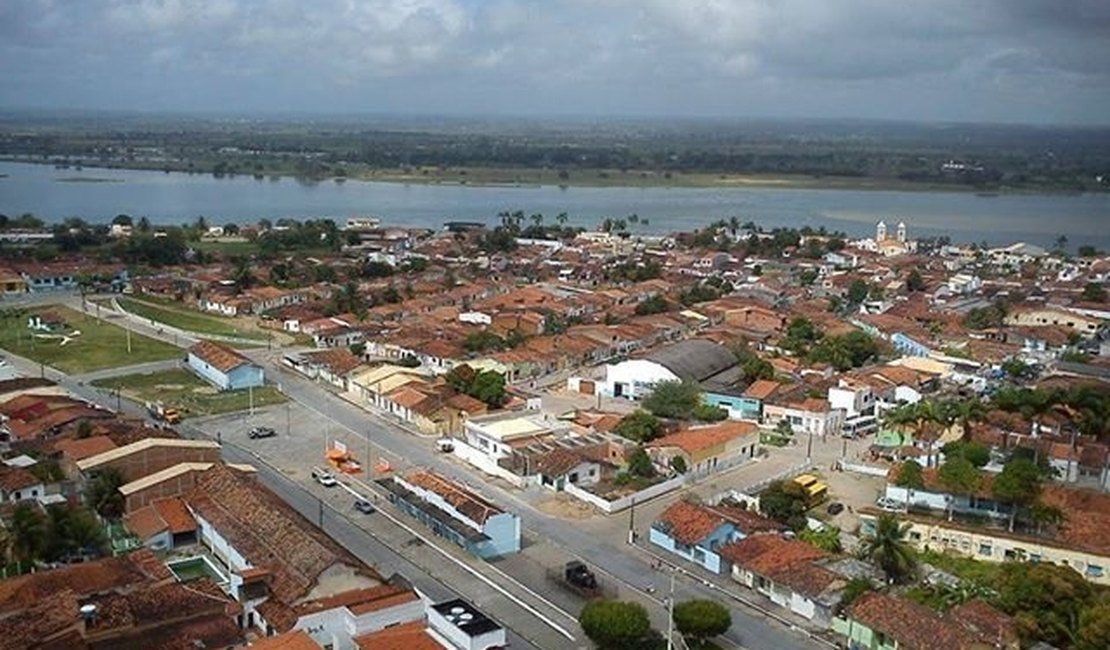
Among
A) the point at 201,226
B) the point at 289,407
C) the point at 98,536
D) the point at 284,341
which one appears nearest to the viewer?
the point at 98,536

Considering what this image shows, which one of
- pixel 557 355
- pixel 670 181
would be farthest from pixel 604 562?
pixel 670 181

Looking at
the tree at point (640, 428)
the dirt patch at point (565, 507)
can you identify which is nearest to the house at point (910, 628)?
the dirt patch at point (565, 507)

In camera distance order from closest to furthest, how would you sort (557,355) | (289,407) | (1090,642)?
(1090,642) < (289,407) < (557,355)

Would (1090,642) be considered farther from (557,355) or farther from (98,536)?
(557,355)

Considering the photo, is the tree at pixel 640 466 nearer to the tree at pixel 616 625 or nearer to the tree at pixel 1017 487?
the tree at pixel 1017 487

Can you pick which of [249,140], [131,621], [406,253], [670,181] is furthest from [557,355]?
[249,140]

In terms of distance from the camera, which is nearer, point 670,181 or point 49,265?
point 49,265
